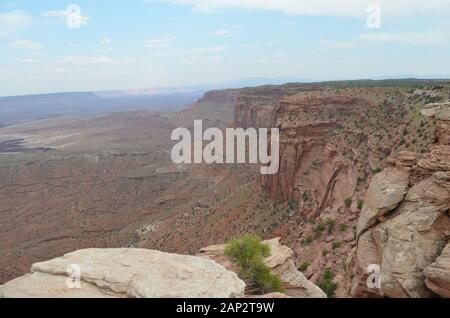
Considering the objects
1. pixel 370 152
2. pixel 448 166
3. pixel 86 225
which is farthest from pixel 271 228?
pixel 86 225

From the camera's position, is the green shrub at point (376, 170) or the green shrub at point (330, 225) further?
the green shrub at point (330, 225)

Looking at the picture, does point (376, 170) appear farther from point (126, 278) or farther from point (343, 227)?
point (126, 278)

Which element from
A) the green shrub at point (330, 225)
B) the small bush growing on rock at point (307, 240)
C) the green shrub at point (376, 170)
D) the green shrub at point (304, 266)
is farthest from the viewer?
the small bush growing on rock at point (307, 240)

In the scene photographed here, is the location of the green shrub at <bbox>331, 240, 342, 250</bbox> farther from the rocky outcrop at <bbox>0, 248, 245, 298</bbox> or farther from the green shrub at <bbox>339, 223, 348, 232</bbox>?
the rocky outcrop at <bbox>0, 248, 245, 298</bbox>

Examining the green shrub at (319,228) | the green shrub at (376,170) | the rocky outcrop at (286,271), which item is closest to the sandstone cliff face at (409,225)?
the rocky outcrop at (286,271)

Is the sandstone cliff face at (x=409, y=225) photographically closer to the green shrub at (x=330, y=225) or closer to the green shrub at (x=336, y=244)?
the green shrub at (x=336, y=244)

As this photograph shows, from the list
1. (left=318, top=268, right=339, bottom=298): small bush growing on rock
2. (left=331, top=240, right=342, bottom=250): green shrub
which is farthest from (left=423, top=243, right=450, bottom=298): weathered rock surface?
(left=331, top=240, right=342, bottom=250): green shrub

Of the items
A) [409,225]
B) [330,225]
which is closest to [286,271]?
[409,225]
